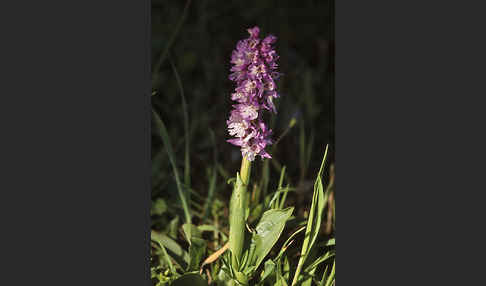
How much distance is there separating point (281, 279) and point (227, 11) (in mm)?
2611

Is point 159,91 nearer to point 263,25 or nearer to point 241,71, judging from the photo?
point 263,25

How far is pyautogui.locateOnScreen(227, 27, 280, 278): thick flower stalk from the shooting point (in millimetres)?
1642

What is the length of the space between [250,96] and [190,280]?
0.85 m

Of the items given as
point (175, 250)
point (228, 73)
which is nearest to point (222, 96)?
point (228, 73)


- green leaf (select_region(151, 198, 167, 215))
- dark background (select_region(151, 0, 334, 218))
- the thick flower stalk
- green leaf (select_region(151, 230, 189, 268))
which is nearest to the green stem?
the thick flower stalk

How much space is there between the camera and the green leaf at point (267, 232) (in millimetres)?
1850

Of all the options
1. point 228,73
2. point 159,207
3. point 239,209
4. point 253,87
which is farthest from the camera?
point 228,73

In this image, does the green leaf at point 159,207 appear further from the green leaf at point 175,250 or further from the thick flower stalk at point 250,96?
the thick flower stalk at point 250,96

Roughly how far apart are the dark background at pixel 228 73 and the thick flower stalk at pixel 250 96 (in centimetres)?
107

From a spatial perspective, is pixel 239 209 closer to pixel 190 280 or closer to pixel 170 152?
pixel 190 280

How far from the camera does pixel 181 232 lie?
7.82ft

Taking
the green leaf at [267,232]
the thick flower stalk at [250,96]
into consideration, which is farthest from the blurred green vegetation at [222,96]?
the thick flower stalk at [250,96]

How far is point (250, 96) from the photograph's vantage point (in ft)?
5.44

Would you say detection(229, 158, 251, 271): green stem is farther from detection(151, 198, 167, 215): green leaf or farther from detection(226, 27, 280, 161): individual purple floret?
detection(151, 198, 167, 215): green leaf
